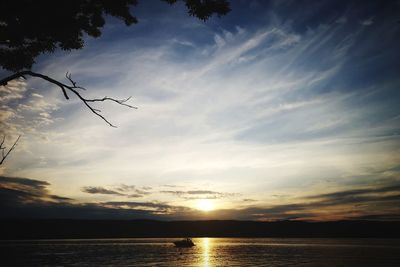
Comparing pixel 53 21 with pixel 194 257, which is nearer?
pixel 53 21

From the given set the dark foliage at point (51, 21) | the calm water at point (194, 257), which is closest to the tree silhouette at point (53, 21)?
the dark foliage at point (51, 21)

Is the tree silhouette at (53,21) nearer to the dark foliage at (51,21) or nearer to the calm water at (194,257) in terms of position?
the dark foliage at (51,21)

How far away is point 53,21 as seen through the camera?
6.46 meters

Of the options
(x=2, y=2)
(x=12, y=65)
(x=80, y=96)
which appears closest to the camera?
(x=80, y=96)

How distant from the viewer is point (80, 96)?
5.35m

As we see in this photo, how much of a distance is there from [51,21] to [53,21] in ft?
0.14

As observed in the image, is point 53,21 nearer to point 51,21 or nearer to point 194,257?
point 51,21

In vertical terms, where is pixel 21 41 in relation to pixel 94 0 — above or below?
below

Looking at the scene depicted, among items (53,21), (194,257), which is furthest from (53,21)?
(194,257)

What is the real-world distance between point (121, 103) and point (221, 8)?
9.53ft

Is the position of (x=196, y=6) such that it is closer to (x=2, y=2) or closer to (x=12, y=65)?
(x=2, y=2)

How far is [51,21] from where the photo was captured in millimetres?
6426

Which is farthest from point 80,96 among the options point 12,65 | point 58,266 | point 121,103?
point 58,266

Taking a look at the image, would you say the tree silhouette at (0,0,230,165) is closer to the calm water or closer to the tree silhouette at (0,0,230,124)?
the tree silhouette at (0,0,230,124)
